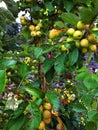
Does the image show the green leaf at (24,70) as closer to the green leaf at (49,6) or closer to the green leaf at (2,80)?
the green leaf at (2,80)

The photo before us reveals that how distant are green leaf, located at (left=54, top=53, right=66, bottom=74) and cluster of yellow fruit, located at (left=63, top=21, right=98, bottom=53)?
10 cm

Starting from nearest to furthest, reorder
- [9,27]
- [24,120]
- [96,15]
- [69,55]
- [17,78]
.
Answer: [96,15] < [69,55] < [24,120] < [17,78] < [9,27]

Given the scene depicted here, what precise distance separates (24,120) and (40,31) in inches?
25.5

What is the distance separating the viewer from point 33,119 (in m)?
1.58

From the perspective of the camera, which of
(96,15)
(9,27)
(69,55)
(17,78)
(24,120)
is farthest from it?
(9,27)

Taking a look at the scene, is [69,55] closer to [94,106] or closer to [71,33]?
[71,33]

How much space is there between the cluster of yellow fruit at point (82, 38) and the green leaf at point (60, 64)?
10 cm

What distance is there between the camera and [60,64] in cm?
166

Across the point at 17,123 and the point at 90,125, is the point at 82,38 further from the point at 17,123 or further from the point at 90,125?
the point at 17,123

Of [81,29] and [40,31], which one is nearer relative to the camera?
[81,29]

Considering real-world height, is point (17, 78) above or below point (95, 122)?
above

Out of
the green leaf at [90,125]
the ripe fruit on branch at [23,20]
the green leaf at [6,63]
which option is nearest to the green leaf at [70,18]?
the green leaf at [6,63]

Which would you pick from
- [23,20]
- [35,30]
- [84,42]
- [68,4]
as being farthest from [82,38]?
[23,20]

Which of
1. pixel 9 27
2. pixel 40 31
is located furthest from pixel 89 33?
pixel 9 27
